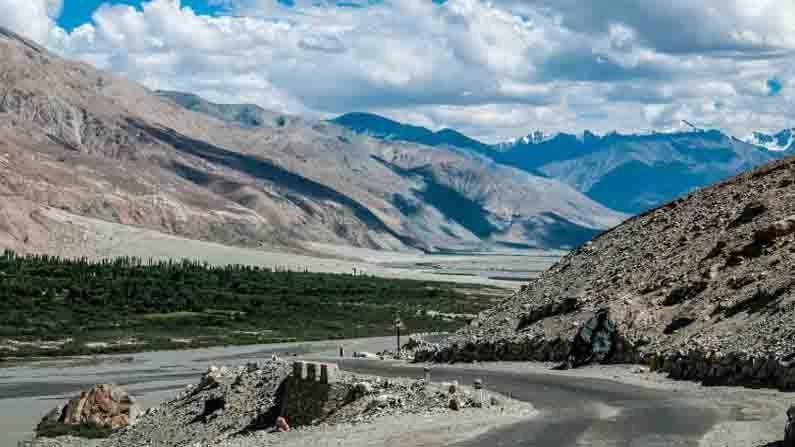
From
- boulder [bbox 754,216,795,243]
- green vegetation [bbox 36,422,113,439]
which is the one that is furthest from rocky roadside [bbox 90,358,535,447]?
boulder [bbox 754,216,795,243]

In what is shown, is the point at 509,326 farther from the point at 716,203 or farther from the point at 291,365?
the point at 291,365

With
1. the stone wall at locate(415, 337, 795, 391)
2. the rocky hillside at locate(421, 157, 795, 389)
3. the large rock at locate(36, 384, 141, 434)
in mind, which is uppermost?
the rocky hillside at locate(421, 157, 795, 389)

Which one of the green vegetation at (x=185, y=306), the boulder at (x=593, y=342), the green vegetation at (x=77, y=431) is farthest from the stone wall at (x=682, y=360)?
the green vegetation at (x=185, y=306)

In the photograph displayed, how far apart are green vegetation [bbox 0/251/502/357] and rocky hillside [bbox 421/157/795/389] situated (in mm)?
65713

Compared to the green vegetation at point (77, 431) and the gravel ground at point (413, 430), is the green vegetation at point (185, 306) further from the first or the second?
the gravel ground at point (413, 430)

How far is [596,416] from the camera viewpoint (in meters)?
22.5

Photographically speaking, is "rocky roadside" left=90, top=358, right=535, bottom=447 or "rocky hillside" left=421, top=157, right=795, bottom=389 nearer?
"rocky roadside" left=90, top=358, right=535, bottom=447

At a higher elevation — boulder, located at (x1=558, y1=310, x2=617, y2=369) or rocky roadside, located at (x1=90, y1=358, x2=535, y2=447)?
boulder, located at (x1=558, y1=310, x2=617, y2=369)

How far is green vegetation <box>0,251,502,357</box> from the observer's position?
112 metres

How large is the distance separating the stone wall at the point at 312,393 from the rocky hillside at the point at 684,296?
30.1 ft

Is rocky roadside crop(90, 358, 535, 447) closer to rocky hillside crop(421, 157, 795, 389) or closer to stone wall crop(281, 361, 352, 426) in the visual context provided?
stone wall crop(281, 361, 352, 426)

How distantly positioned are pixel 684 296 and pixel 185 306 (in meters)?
111

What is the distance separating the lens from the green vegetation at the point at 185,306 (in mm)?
112188


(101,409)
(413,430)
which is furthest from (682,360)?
(101,409)
